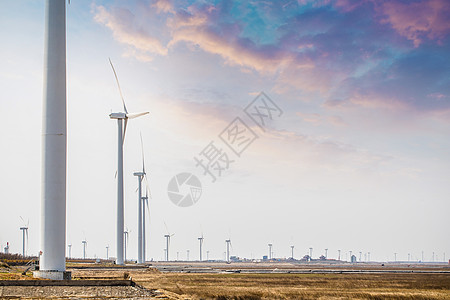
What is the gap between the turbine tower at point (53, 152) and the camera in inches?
1898

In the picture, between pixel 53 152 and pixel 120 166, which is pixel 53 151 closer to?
pixel 53 152

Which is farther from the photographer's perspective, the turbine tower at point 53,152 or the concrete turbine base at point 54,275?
the turbine tower at point 53,152

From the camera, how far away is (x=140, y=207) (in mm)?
162125

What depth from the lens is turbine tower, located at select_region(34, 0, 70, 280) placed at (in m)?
48.2

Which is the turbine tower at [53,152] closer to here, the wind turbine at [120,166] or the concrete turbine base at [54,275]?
the concrete turbine base at [54,275]

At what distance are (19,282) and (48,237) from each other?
5.21 meters

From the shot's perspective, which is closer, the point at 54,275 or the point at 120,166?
the point at 54,275

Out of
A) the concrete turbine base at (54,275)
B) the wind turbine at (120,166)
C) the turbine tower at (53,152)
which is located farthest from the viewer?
the wind turbine at (120,166)

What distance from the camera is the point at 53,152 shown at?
48469mm

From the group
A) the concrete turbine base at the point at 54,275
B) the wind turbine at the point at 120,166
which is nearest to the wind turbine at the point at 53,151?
the concrete turbine base at the point at 54,275

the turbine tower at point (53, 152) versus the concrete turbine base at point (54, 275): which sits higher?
the turbine tower at point (53, 152)

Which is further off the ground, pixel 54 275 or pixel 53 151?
pixel 53 151

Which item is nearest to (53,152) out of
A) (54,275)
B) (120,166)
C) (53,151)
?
(53,151)

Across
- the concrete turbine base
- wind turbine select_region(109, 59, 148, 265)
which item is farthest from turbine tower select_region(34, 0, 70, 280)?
wind turbine select_region(109, 59, 148, 265)
